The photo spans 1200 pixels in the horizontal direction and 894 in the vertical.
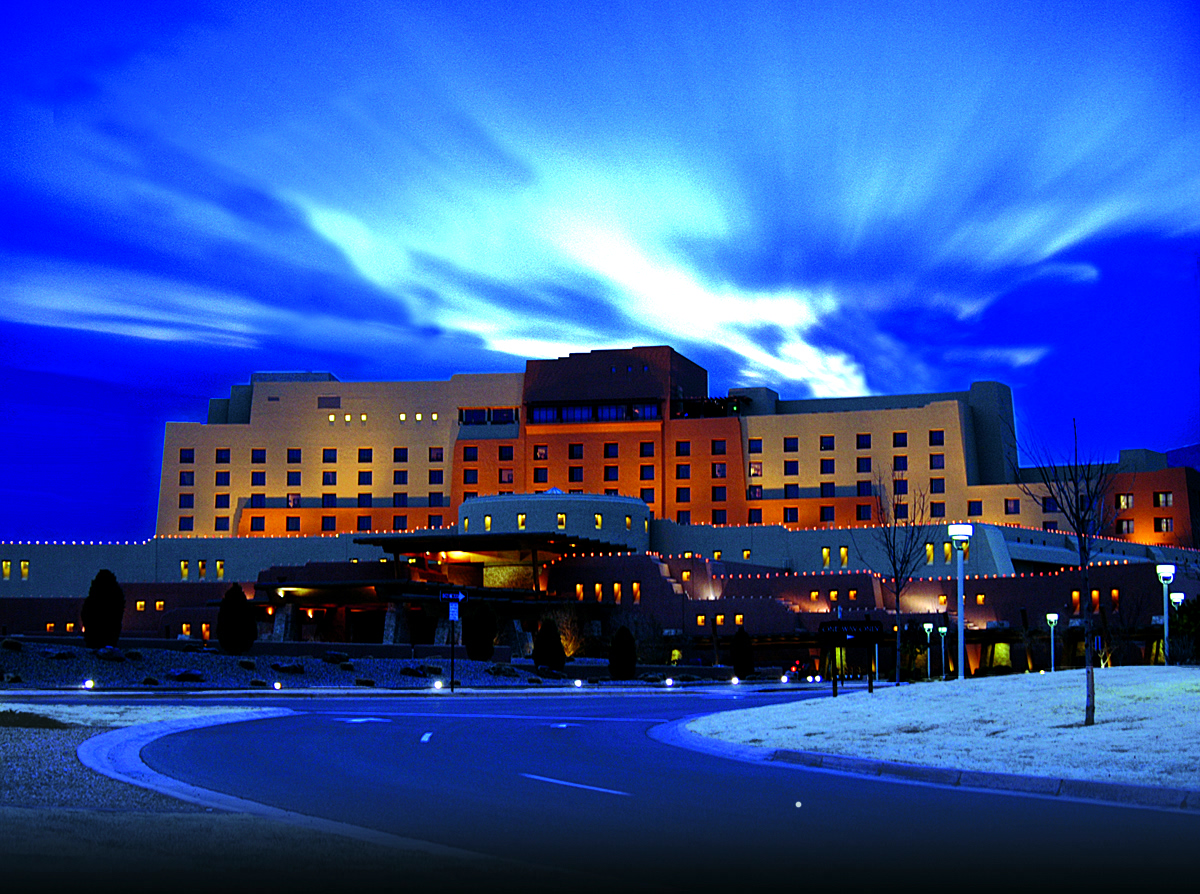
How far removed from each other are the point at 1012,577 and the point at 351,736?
77.5 metres

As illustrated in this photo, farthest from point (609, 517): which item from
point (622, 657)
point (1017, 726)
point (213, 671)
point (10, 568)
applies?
point (1017, 726)

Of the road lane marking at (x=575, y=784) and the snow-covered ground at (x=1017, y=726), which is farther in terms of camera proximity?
the snow-covered ground at (x=1017, y=726)

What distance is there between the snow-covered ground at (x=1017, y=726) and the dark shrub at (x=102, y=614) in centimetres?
3583

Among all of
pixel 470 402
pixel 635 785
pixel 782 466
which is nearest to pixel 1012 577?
pixel 782 466

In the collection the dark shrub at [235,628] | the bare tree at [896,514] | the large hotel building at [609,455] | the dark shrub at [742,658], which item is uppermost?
the large hotel building at [609,455]

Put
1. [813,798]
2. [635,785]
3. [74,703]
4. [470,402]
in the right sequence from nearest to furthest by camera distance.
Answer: [813,798] → [635,785] → [74,703] → [470,402]

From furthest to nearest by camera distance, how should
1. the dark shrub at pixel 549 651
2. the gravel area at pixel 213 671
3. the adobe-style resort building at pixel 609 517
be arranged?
the adobe-style resort building at pixel 609 517
the dark shrub at pixel 549 651
the gravel area at pixel 213 671

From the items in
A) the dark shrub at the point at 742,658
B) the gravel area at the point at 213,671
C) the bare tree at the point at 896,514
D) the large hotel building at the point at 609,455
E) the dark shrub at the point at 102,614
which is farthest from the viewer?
the large hotel building at the point at 609,455

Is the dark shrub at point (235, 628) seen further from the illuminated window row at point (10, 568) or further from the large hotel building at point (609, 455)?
the large hotel building at point (609, 455)

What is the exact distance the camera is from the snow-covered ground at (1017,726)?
55.7 feet

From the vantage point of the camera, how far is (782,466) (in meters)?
123

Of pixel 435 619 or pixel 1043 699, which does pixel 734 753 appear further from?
pixel 435 619

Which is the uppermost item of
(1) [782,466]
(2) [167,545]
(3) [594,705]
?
(1) [782,466]

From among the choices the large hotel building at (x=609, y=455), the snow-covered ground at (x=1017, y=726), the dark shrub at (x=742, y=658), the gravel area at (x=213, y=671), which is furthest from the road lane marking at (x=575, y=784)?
the large hotel building at (x=609, y=455)
